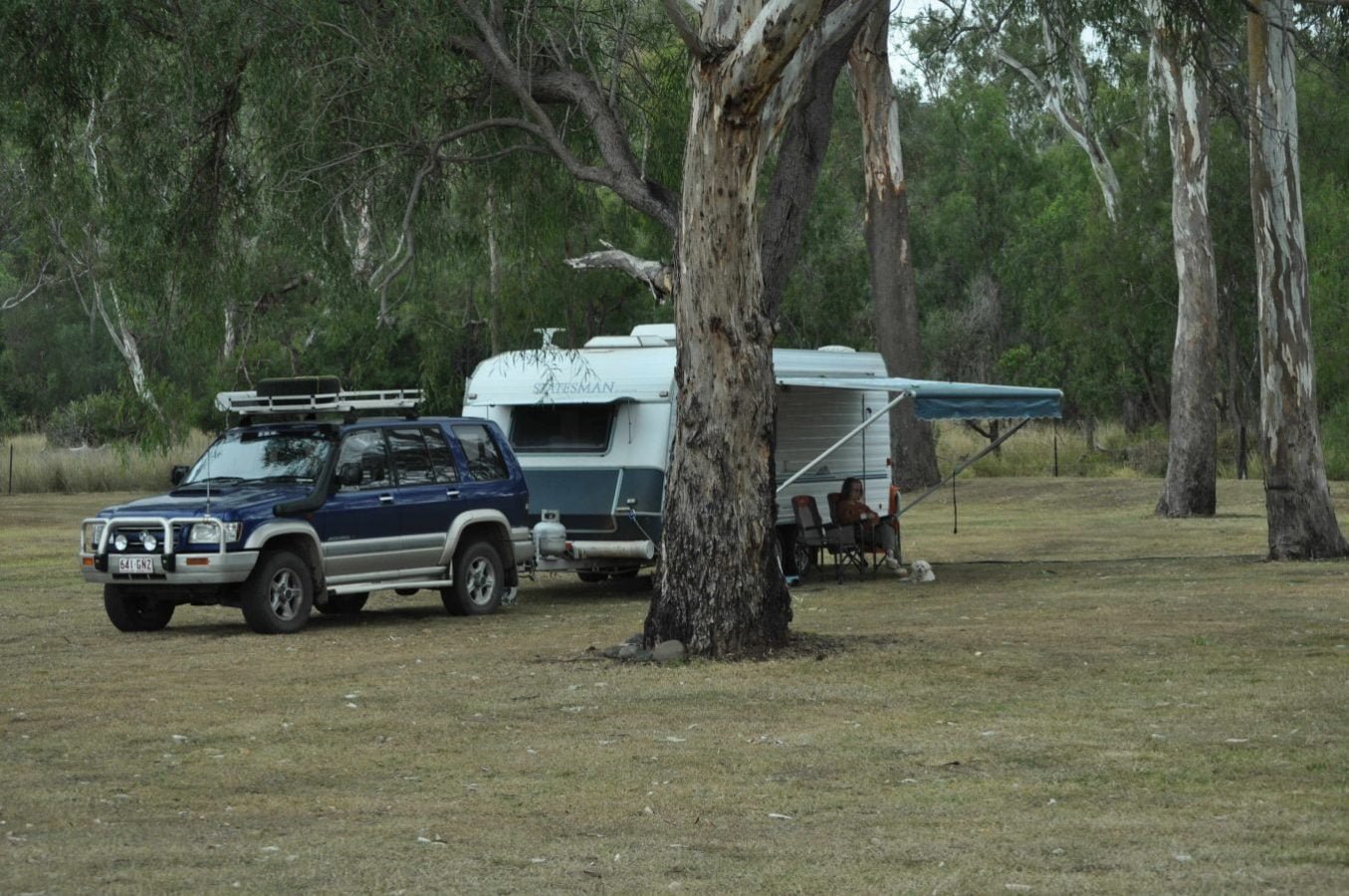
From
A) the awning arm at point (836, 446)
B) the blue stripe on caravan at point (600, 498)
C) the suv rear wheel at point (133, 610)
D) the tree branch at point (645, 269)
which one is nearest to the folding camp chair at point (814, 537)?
the awning arm at point (836, 446)

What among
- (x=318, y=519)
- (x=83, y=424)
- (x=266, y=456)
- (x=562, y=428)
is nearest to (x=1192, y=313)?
(x=562, y=428)

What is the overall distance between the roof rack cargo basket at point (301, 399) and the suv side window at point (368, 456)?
0.26 m

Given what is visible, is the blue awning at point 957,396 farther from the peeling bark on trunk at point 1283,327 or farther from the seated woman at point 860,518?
the peeling bark on trunk at point 1283,327

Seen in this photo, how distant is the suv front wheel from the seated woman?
6258 mm

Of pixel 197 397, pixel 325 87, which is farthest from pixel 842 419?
pixel 197 397

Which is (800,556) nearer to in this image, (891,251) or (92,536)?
(92,536)

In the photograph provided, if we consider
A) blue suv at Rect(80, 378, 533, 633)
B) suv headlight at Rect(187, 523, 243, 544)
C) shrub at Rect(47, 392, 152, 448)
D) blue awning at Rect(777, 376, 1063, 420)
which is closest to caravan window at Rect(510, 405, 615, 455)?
blue suv at Rect(80, 378, 533, 633)

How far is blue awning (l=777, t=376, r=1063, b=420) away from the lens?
19.8m

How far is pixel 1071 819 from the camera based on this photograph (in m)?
7.93

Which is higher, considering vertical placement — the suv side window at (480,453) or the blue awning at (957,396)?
the blue awning at (957,396)

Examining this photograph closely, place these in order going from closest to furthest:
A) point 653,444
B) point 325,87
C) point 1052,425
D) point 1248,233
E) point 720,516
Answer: point 720,516
point 325,87
point 653,444
point 1248,233
point 1052,425

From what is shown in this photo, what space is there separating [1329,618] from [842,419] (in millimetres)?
7084

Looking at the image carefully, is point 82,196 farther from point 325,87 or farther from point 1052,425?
point 1052,425

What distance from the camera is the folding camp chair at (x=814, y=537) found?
19.9 m
